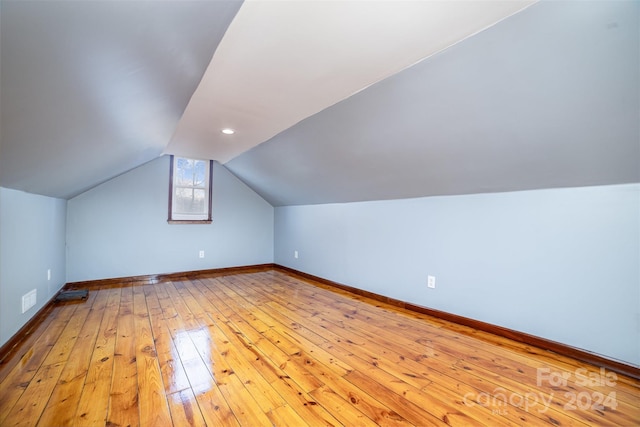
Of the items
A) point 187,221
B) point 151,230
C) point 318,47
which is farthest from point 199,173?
point 318,47

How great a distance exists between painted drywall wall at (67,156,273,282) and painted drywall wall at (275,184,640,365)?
93.8 inches

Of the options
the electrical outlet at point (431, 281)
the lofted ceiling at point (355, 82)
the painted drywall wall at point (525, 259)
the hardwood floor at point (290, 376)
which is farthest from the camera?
the electrical outlet at point (431, 281)

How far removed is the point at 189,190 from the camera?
4367 millimetres

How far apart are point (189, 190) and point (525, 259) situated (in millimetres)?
4319

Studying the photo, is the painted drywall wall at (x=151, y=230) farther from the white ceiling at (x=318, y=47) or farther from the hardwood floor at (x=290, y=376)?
the white ceiling at (x=318, y=47)

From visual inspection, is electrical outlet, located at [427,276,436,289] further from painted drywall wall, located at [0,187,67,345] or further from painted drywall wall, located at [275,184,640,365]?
painted drywall wall, located at [0,187,67,345]

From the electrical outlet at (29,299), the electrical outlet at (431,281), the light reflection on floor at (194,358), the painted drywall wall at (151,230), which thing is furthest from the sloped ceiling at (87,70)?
the electrical outlet at (431,281)

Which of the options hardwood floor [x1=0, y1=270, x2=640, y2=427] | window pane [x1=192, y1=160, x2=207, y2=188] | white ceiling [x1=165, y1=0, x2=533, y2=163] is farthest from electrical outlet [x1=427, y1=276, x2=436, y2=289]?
window pane [x1=192, y1=160, x2=207, y2=188]

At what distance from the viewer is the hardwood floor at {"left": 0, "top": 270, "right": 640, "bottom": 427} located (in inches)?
51.7

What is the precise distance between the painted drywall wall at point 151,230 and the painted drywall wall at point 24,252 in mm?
575

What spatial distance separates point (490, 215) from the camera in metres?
2.27

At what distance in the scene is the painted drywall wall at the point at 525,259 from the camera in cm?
168

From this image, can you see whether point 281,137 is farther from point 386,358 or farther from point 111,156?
point 386,358

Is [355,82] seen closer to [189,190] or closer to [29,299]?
[29,299]
